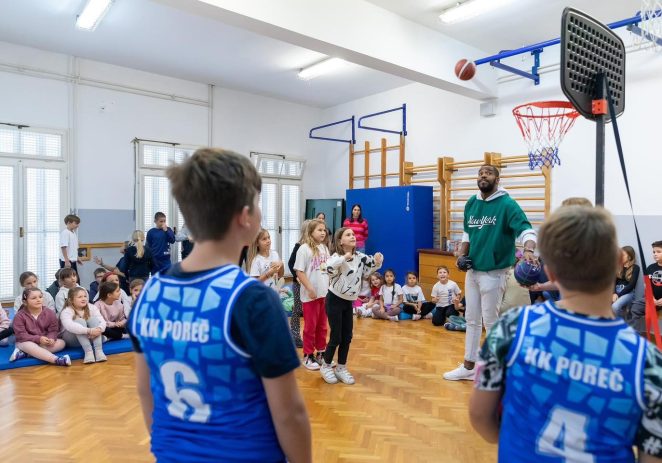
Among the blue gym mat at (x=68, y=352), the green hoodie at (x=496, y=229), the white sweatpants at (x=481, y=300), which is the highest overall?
the green hoodie at (x=496, y=229)

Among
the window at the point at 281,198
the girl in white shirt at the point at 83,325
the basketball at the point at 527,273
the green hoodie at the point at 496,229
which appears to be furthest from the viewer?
the window at the point at 281,198

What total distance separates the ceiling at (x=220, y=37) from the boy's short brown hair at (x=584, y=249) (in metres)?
4.93

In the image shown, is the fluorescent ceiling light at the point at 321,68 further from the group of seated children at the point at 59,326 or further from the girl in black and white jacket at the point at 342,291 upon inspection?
the group of seated children at the point at 59,326

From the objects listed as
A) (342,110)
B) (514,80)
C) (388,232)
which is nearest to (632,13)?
(514,80)

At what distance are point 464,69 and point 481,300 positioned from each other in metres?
3.27

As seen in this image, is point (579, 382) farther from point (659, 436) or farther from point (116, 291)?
point (116, 291)

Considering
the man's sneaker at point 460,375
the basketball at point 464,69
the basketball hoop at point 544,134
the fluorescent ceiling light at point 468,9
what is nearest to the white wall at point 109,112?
the basketball at point 464,69

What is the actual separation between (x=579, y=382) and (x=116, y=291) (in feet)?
16.3

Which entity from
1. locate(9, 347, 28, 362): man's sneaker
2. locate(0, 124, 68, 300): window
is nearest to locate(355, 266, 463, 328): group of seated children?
locate(9, 347, 28, 362): man's sneaker

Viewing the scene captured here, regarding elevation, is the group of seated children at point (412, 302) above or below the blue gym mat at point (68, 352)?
above

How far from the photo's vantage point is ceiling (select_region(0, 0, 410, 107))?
590 centimetres

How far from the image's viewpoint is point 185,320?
3.22ft

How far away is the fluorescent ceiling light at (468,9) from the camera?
5.19 meters

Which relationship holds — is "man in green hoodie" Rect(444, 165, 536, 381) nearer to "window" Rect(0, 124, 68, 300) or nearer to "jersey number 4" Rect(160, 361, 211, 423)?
"jersey number 4" Rect(160, 361, 211, 423)
